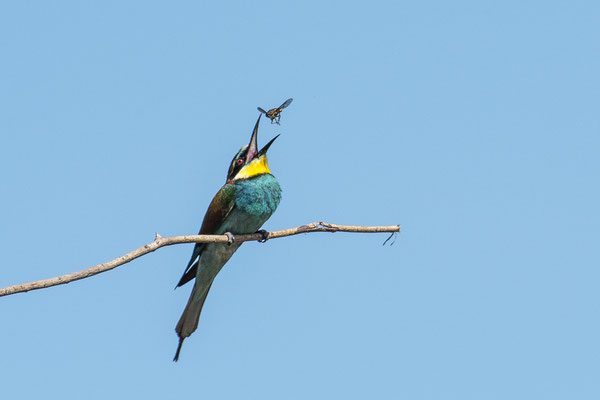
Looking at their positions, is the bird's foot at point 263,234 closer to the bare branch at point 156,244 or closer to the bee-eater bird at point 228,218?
the bee-eater bird at point 228,218

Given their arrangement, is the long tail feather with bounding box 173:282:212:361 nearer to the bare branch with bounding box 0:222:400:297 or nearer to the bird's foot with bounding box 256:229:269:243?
the bird's foot with bounding box 256:229:269:243

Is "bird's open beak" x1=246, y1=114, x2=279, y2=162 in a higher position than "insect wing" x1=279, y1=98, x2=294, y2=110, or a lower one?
lower

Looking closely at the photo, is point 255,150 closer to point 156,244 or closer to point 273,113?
point 273,113

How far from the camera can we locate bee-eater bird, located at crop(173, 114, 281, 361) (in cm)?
557

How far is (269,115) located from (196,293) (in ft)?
4.09

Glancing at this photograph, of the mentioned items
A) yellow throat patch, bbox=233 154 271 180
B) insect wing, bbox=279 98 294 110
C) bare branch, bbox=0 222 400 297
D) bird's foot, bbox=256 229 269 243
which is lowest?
bare branch, bbox=0 222 400 297

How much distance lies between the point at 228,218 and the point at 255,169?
393mm

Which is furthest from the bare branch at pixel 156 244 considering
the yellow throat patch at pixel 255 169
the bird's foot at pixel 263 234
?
the yellow throat patch at pixel 255 169

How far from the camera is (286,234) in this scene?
14.6ft

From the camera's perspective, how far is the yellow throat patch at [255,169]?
5.83 meters

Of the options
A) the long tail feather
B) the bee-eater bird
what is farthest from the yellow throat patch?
the long tail feather

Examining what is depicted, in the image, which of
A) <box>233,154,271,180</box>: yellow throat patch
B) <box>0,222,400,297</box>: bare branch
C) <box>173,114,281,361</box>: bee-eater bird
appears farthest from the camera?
<box>233,154,271,180</box>: yellow throat patch

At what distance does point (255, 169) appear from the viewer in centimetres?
Result: 584

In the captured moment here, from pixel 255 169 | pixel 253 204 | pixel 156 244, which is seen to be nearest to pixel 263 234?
pixel 253 204
